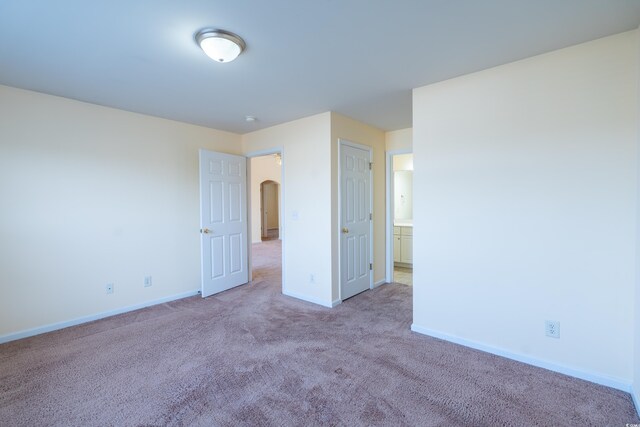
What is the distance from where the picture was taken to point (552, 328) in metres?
2.20

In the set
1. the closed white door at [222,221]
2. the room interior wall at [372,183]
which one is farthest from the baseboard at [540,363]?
the closed white door at [222,221]

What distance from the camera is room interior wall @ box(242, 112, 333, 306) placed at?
3.58 m

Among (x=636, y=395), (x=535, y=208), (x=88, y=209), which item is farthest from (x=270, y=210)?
(x=636, y=395)

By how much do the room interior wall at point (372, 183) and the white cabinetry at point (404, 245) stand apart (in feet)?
3.18

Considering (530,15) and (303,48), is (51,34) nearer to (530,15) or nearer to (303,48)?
(303,48)

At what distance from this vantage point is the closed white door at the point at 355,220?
375 cm

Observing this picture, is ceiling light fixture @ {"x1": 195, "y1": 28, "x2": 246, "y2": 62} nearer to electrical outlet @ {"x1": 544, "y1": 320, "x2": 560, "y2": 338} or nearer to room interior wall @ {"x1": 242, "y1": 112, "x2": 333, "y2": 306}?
room interior wall @ {"x1": 242, "y1": 112, "x2": 333, "y2": 306}

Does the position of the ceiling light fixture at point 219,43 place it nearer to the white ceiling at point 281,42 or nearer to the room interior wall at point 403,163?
the white ceiling at point 281,42

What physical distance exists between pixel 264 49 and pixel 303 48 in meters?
0.29

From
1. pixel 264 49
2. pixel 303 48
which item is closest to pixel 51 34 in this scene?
pixel 264 49

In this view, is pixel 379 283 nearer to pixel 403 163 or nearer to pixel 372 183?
pixel 372 183

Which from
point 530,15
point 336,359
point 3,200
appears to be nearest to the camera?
point 530,15

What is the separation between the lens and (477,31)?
1.91m

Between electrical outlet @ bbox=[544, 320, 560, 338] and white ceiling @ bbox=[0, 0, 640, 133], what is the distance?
6.79 feet
